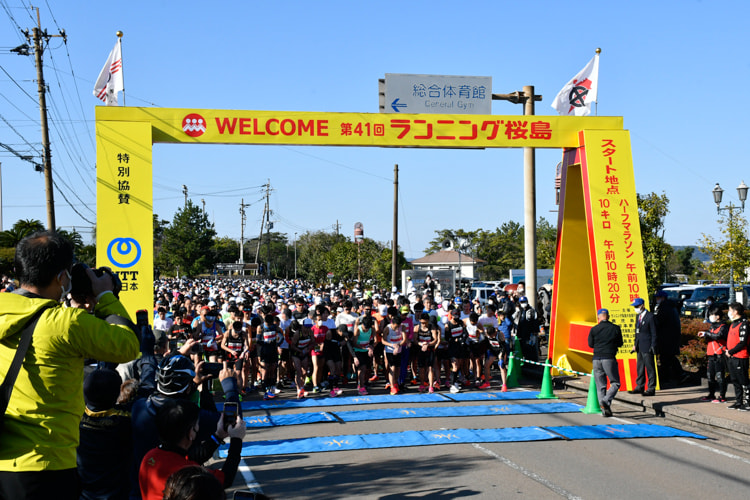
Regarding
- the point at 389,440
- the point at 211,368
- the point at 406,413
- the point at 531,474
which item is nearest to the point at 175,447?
the point at 211,368

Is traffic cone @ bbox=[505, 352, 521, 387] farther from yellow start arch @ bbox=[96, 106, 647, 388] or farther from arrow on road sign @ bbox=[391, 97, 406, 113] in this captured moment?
arrow on road sign @ bbox=[391, 97, 406, 113]

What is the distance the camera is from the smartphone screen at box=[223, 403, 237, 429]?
→ 3369 mm

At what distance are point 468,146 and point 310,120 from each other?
3348 millimetres

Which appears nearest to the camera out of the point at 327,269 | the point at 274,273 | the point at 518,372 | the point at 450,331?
the point at 450,331

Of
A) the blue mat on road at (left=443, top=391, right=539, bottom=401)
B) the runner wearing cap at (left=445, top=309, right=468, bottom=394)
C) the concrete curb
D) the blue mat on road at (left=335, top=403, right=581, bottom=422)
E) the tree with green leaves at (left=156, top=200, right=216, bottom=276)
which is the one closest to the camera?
the concrete curb

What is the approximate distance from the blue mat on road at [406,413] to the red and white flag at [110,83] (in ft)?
23.6

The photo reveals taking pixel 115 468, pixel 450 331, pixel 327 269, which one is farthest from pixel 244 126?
pixel 327 269

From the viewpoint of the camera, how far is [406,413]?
1131cm

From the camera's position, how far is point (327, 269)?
192ft

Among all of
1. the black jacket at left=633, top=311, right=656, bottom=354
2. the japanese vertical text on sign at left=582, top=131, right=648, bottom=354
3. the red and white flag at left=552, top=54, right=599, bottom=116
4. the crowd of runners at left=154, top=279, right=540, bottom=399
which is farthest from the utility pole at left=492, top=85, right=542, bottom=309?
the black jacket at left=633, top=311, right=656, bottom=354

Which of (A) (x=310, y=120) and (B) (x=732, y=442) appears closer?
(B) (x=732, y=442)

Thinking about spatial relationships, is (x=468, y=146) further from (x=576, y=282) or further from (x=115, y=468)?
(x=115, y=468)

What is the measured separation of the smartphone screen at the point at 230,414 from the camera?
11.1 feet

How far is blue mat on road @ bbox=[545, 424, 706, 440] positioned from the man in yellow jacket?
7762 millimetres
